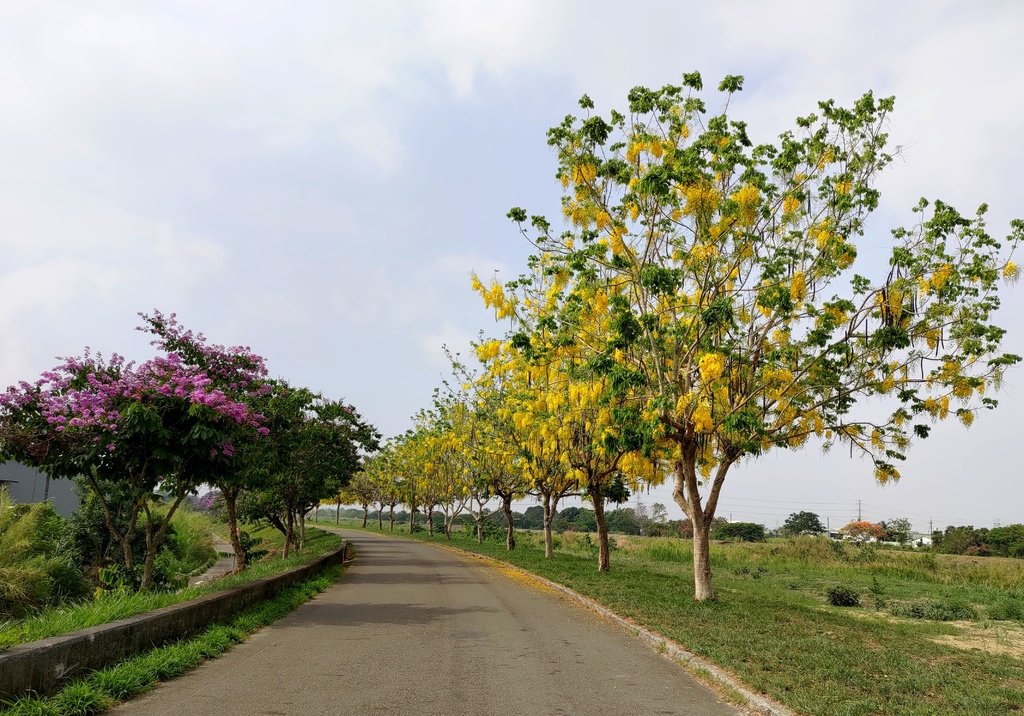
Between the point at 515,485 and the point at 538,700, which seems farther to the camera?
the point at 515,485

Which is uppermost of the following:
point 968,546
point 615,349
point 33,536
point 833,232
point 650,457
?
point 833,232

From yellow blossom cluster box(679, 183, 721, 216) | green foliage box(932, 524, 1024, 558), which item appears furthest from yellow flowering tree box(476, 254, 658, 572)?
green foliage box(932, 524, 1024, 558)

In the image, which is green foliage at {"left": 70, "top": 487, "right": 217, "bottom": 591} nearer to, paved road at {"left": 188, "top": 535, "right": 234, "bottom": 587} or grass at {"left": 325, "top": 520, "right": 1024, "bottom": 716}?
paved road at {"left": 188, "top": 535, "right": 234, "bottom": 587}

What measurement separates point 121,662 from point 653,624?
731 centimetres

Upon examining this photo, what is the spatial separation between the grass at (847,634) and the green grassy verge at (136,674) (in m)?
5.85

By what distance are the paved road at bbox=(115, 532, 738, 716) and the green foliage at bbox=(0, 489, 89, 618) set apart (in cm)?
493

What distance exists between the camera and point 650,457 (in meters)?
15.5

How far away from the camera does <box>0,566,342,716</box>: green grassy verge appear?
5801 millimetres

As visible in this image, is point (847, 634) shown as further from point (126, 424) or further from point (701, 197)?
point (126, 424)

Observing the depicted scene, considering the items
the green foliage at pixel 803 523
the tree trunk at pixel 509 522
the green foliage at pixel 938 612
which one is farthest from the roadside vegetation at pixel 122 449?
the green foliage at pixel 803 523

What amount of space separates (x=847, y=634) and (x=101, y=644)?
9719 mm

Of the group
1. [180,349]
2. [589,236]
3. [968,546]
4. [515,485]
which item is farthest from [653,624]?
[968,546]

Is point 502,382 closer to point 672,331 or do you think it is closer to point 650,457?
point 650,457

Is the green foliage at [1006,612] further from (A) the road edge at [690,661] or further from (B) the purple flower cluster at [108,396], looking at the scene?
(B) the purple flower cluster at [108,396]
